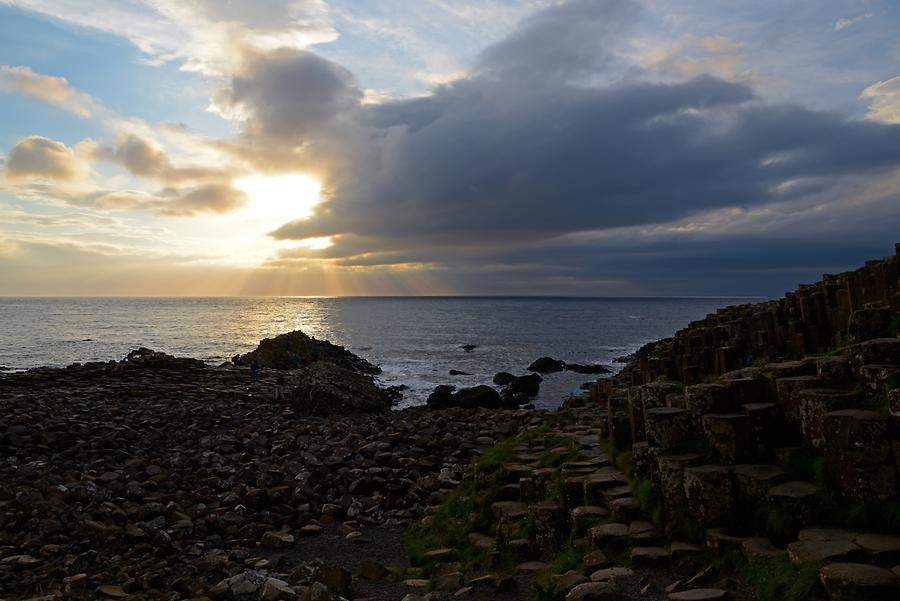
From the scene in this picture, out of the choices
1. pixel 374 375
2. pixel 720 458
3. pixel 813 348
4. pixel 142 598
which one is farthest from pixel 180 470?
pixel 374 375

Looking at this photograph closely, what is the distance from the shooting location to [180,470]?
1548 centimetres

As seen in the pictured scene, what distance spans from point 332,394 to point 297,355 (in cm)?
2663

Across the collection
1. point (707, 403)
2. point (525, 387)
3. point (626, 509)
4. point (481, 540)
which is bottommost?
point (525, 387)

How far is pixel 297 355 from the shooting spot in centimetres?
5159

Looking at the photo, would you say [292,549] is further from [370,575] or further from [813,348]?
[813,348]

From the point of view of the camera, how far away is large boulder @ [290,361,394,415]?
25984 millimetres

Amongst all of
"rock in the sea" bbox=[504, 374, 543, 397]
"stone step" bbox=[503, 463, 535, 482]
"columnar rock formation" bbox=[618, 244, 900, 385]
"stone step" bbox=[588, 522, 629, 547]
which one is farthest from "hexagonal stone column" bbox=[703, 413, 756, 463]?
"rock in the sea" bbox=[504, 374, 543, 397]

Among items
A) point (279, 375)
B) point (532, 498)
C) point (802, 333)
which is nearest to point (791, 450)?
point (532, 498)

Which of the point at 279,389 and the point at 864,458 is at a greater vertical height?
the point at 864,458

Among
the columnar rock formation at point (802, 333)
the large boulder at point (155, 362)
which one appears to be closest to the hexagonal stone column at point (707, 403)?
the columnar rock formation at point (802, 333)

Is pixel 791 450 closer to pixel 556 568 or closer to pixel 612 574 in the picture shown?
pixel 612 574

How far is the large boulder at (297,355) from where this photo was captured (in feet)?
163

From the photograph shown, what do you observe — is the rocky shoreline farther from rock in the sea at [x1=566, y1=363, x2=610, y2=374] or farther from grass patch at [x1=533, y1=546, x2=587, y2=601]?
rock in the sea at [x1=566, y1=363, x2=610, y2=374]

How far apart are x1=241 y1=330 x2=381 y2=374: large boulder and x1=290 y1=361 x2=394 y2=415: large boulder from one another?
65.9 ft
